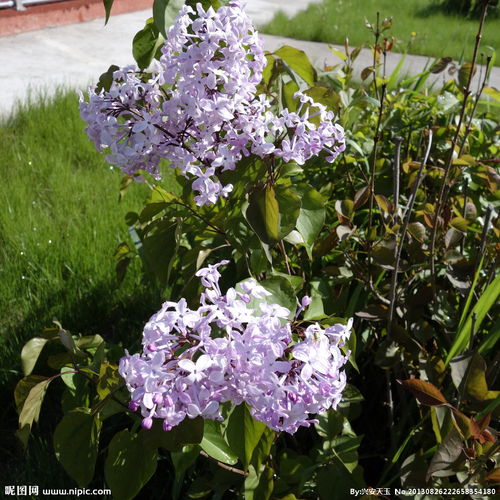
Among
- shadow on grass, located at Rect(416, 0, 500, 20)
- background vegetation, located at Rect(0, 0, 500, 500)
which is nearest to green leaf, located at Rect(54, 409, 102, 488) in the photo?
background vegetation, located at Rect(0, 0, 500, 500)

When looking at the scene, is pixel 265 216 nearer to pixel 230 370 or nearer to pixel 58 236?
pixel 230 370

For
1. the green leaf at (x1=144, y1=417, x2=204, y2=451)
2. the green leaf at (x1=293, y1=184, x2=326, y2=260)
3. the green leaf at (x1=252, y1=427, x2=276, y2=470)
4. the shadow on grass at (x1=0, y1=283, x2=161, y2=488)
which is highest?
the green leaf at (x1=293, y1=184, x2=326, y2=260)

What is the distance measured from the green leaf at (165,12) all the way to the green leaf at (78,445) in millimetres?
574

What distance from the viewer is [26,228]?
7.45ft

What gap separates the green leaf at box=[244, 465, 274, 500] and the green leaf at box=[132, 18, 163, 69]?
2.34 ft

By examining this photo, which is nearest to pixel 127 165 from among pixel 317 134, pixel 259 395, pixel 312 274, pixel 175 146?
pixel 175 146

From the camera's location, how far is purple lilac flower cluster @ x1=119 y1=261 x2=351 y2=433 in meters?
0.73

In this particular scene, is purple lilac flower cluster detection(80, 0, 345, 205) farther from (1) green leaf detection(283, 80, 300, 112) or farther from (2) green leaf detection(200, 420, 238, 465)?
(2) green leaf detection(200, 420, 238, 465)

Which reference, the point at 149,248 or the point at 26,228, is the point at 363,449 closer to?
the point at 149,248

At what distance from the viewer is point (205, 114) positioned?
0.95 meters

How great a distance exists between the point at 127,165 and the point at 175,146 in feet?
0.30

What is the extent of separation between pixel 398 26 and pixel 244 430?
280 inches

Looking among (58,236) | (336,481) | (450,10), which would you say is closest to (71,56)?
(58,236)

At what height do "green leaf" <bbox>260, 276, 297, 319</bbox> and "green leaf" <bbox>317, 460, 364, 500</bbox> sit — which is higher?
"green leaf" <bbox>260, 276, 297, 319</bbox>
